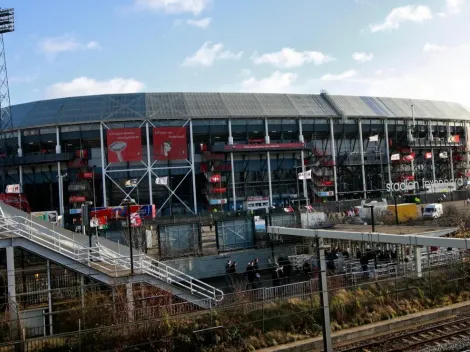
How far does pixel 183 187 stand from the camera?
6794 cm

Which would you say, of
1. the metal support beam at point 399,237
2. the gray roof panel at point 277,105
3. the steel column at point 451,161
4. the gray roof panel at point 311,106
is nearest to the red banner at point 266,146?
the gray roof panel at point 277,105

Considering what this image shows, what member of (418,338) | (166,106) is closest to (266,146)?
(166,106)

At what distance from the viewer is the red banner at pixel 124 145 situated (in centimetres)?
6227

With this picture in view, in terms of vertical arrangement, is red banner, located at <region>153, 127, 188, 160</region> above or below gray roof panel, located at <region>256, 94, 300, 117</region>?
below

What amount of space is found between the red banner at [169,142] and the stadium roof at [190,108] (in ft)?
8.23

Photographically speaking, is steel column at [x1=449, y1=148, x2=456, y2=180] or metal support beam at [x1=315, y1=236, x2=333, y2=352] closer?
metal support beam at [x1=315, y1=236, x2=333, y2=352]

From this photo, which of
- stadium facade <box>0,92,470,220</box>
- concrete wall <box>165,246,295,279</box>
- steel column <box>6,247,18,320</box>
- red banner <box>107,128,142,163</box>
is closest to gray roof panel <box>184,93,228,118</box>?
stadium facade <box>0,92,470,220</box>

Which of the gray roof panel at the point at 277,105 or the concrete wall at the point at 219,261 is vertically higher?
Answer: the gray roof panel at the point at 277,105

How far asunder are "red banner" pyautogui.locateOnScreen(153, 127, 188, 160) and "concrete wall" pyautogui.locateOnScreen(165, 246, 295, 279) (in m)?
33.0

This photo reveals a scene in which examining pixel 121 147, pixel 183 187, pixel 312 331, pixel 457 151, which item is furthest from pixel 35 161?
pixel 457 151

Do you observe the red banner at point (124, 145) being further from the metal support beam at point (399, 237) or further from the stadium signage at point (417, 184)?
the stadium signage at point (417, 184)

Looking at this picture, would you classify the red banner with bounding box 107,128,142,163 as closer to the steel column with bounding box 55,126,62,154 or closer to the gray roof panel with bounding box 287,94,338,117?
the steel column with bounding box 55,126,62,154

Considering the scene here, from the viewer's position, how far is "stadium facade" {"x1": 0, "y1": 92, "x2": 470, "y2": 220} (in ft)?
210

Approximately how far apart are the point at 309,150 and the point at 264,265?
42.9 meters
